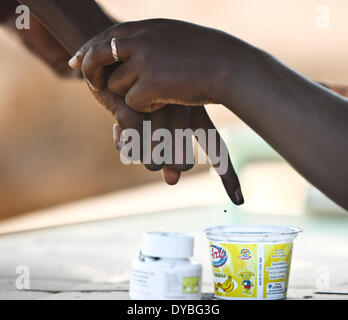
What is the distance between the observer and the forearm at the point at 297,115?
30.8 inches

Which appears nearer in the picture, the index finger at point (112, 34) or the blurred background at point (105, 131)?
the index finger at point (112, 34)

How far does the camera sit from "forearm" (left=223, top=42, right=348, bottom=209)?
2.57 ft

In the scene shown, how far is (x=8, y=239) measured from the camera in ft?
6.12

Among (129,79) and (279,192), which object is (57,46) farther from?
(279,192)

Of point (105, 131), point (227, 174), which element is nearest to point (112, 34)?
point (227, 174)

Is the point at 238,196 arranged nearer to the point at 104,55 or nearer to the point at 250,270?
the point at 250,270

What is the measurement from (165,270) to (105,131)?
3.89m

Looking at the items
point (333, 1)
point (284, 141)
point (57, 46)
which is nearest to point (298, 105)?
point (284, 141)

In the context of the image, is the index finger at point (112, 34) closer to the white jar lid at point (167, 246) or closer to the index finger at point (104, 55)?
the index finger at point (104, 55)

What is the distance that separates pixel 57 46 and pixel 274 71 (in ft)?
2.69

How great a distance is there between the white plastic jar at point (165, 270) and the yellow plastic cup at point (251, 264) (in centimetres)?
8

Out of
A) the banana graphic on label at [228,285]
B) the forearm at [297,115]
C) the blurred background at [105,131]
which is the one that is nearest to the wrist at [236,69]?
the forearm at [297,115]

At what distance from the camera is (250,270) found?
0.85 meters
